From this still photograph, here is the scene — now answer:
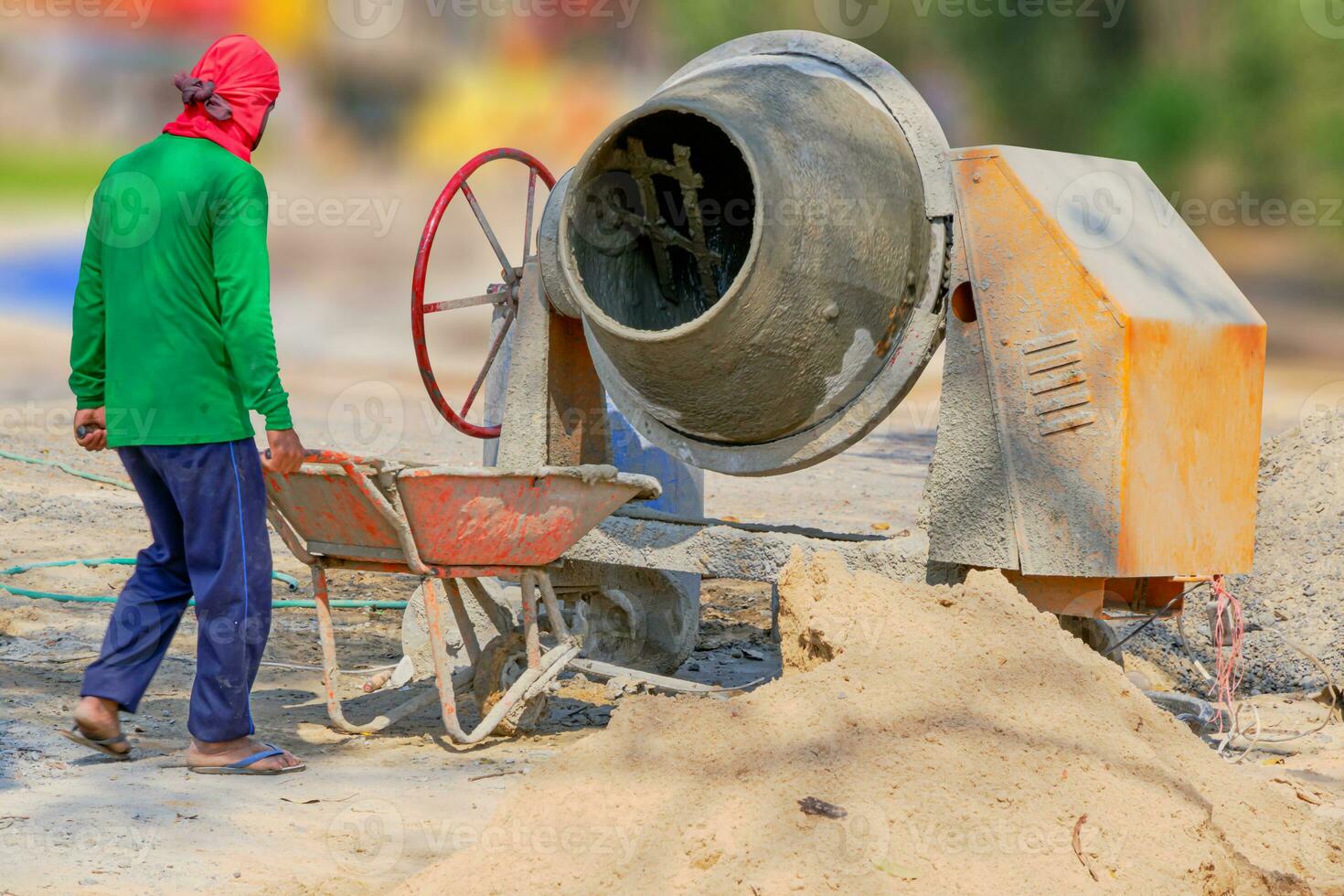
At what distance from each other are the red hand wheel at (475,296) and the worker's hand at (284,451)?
3.52ft

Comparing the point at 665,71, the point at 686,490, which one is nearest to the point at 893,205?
the point at 686,490

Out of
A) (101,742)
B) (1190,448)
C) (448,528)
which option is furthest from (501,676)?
(1190,448)

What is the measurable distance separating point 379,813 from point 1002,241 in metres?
1.95

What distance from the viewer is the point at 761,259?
132 inches

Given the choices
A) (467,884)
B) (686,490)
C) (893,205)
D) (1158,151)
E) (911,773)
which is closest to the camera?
(467,884)

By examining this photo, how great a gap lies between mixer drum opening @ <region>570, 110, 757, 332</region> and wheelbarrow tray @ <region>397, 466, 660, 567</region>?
28.0 inches

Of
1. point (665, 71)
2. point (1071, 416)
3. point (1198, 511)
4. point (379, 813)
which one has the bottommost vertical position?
point (379, 813)

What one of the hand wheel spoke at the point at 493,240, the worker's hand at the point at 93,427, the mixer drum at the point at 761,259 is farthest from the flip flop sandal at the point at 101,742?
the hand wheel spoke at the point at 493,240

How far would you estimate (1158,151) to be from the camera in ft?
26.5

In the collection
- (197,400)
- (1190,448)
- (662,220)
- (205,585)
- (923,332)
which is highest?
(662,220)

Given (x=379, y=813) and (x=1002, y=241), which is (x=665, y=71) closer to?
(x=1002, y=241)

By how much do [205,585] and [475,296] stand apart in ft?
5.26

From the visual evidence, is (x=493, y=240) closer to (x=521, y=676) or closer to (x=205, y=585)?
(x=521, y=676)

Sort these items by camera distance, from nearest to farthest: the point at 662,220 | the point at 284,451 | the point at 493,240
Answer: the point at 284,451
the point at 662,220
the point at 493,240
